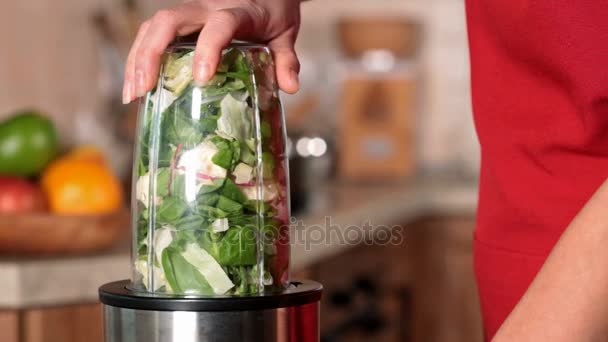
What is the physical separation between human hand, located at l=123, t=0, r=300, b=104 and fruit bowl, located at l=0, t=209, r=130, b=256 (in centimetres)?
88

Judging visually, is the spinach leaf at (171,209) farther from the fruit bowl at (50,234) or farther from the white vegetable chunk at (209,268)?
the fruit bowl at (50,234)

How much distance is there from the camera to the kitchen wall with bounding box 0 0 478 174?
2.12 meters

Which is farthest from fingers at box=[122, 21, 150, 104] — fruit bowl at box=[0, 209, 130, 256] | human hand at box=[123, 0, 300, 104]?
fruit bowl at box=[0, 209, 130, 256]

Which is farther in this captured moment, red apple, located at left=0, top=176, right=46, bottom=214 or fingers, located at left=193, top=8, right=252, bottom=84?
red apple, located at left=0, top=176, right=46, bottom=214

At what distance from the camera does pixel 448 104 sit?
329 centimetres

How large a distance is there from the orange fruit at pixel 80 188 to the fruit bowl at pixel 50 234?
0.02 meters

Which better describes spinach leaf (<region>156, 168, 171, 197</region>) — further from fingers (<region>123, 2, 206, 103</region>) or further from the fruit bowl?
the fruit bowl

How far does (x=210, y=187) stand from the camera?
66cm

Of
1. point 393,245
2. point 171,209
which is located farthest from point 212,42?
point 393,245

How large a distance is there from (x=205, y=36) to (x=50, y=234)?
987mm

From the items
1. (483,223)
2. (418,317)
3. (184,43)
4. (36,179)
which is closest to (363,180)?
(418,317)

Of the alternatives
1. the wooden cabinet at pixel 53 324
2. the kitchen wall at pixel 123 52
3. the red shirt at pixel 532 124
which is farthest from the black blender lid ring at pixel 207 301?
the kitchen wall at pixel 123 52

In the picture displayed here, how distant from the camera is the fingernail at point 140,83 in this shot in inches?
26.8

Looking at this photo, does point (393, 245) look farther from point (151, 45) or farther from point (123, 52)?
point (151, 45)
